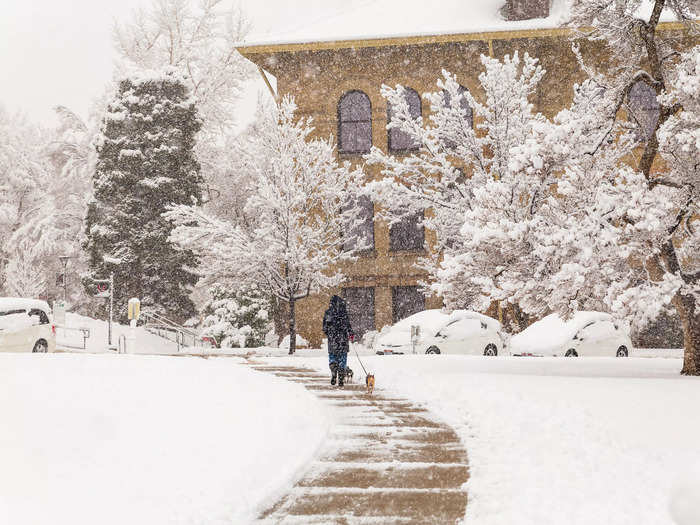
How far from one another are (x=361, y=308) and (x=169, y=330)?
971 centimetres

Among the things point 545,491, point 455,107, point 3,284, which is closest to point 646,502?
point 545,491

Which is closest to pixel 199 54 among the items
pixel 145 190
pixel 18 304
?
pixel 145 190

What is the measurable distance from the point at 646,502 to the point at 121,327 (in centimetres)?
3128

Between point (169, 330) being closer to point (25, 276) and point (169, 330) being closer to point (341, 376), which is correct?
point (25, 276)

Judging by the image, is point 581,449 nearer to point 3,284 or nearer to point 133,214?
point 133,214

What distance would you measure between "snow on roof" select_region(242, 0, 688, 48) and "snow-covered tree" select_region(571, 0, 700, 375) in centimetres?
1339

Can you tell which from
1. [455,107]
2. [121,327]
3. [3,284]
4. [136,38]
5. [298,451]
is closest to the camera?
[298,451]

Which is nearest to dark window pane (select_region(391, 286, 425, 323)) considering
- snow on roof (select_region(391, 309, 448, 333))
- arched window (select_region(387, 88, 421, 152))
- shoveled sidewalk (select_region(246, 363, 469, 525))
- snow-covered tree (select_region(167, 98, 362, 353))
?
snow-covered tree (select_region(167, 98, 362, 353))

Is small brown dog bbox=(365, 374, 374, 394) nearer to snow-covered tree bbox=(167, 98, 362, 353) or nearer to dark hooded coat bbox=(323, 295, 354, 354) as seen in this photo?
dark hooded coat bbox=(323, 295, 354, 354)

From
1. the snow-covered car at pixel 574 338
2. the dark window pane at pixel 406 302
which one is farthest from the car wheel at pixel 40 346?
the dark window pane at pixel 406 302

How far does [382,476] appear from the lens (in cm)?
760

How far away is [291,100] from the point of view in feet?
102

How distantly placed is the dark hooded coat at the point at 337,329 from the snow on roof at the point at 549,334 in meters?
10.2

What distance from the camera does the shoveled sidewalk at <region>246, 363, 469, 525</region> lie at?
6.31m
